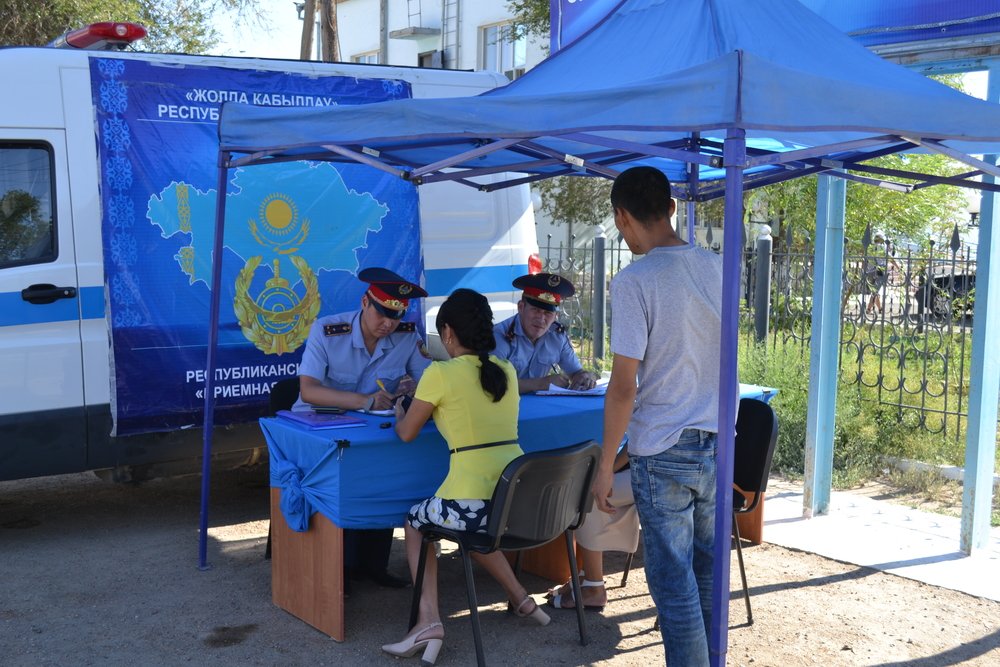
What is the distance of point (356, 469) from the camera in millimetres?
3996

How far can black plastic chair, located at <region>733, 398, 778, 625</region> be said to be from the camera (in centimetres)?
434

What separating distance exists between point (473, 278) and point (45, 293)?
8.17 ft

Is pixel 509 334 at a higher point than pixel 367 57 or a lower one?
lower

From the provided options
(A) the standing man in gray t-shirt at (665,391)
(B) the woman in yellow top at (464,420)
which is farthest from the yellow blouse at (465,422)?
(A) the standing man in gray t-shirt at (665,391)

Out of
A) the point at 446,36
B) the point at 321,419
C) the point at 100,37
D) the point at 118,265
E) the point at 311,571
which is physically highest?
the point at 446,36

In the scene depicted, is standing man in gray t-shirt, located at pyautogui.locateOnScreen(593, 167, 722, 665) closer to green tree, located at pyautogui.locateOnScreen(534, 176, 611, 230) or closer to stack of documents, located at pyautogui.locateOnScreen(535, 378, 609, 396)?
stack of documents, located at pyautogui.locateOnScreen(535, 378, 609, 396)

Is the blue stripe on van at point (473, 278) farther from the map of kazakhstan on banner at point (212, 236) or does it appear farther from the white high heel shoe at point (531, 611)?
the white high heel shoe at point (531, 611)

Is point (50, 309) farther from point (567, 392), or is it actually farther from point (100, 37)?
point (567, 392)

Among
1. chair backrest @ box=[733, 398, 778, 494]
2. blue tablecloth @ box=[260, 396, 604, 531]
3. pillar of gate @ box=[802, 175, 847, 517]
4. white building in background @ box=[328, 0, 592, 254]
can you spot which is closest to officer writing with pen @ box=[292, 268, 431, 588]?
blue tablecloth @ box=[260, 396, 604, 531]

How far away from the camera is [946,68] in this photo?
545 cm

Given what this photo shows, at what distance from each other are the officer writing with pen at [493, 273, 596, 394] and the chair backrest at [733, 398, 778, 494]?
1.09 metres

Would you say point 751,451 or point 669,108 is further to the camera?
point 751,451

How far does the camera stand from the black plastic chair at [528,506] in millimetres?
3674

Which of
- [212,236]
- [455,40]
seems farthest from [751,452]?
[455,40]
